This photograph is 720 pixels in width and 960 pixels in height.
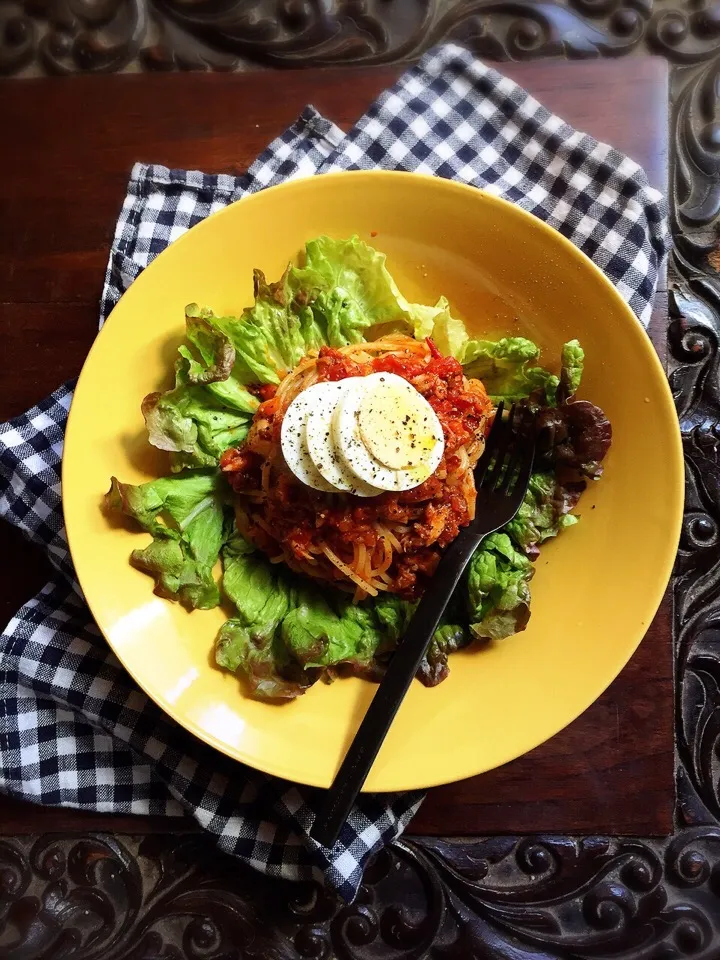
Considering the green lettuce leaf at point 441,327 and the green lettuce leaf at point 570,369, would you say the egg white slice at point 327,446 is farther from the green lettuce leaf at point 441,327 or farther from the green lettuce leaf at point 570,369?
the green lettuce leaf at point 570,369

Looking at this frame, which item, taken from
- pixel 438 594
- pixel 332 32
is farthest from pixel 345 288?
pixel 332 32

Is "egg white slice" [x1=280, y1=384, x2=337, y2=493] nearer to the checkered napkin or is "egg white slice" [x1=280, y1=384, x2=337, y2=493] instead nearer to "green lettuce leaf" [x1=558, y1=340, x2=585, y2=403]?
"green lettuce leaf" [x1=558, y1=340, x2=585, y2=403]

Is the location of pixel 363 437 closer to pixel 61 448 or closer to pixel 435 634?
pixel 435 634

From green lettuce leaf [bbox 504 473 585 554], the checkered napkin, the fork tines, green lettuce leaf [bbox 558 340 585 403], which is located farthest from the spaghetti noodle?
the checkered napkin

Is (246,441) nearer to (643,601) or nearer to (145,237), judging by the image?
(145,237)

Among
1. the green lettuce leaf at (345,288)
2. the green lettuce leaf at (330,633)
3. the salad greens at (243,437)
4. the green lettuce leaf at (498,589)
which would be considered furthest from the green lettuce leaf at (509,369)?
the green lettuce leaf at (330,633)
